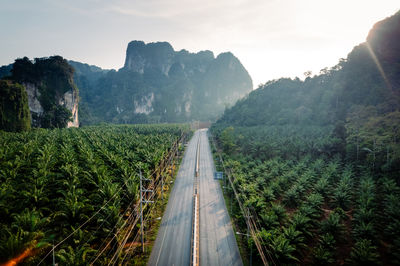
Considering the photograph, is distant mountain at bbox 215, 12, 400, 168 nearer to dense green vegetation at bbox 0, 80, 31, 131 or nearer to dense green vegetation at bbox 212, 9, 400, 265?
dense green vegetation at bbox 212, 9, 400, 265

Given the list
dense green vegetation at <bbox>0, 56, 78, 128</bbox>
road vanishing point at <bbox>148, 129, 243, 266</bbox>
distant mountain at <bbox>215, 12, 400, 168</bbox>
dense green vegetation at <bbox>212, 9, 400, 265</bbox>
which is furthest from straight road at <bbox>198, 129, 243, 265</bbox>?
dense green vegetation at <bbox>0, 56, 78, 128</bbox>

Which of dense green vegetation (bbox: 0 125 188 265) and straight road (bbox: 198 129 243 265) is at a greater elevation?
dense green vegetation (bbox: 0 125 188 265)

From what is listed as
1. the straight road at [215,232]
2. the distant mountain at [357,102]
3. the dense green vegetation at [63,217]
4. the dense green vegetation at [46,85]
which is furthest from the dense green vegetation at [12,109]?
the distant mountain at [357,102]

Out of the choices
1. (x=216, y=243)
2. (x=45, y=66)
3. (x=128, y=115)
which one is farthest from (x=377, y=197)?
(x=128, y=115)

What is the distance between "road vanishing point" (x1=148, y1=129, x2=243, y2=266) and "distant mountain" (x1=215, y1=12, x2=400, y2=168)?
29.8 metres

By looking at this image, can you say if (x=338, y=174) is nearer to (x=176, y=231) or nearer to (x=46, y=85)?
(x=176, y=231)

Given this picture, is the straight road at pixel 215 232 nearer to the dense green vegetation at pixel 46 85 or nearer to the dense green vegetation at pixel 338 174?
the dense green vegetation at pixel 338 174

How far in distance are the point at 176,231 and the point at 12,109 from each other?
66203mm

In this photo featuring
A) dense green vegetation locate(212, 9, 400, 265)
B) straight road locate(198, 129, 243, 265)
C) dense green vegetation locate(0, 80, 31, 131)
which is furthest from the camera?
dense green vegetation locate(0, 80, 31, 131)

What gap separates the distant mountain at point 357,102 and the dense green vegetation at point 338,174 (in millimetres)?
289

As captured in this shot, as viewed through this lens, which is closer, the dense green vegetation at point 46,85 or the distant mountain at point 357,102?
the distant mountain at point 357,102

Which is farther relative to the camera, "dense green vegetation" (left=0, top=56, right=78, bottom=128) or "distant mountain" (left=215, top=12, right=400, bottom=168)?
"dense green vegetation" (left=0, top=56, right=78, bottom=128)

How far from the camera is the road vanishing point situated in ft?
55.5

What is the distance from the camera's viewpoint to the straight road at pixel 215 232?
17.0m
